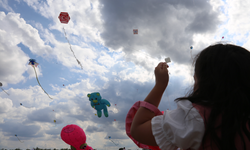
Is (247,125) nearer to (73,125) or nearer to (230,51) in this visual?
(230,51)

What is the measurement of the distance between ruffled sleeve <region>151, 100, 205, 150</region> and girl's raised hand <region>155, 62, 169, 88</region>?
0.18 metres

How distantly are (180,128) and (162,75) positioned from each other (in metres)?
0.38

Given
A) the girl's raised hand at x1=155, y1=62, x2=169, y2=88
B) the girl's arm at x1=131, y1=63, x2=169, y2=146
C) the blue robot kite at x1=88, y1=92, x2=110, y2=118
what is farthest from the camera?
the blue robot kite at x1=88, y1=92, x2=110, y2=118

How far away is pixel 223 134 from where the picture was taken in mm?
888

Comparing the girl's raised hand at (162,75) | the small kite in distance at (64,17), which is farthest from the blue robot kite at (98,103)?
the girl's raised hand at (162,75)

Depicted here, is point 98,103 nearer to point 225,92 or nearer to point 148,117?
point 148,117

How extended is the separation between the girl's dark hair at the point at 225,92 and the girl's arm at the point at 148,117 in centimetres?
15

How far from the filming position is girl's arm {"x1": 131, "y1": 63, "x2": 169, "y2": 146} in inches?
39.1

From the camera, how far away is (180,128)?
901 mm

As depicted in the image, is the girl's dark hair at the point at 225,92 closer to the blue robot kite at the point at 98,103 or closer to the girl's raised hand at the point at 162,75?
the girl's raised hand at the point at 162,75

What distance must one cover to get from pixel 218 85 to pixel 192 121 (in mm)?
283

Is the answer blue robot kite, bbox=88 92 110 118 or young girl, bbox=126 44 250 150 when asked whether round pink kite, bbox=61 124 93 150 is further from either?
young girl, bbox=126 44 250 150

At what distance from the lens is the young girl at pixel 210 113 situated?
2.92 feet

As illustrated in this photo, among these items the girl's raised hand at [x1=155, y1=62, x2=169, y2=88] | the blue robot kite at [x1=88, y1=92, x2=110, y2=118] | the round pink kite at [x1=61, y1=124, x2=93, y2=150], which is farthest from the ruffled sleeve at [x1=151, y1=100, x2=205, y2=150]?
the blue robot kite at [x1=88, y1=92, x2=110, y2=118]
